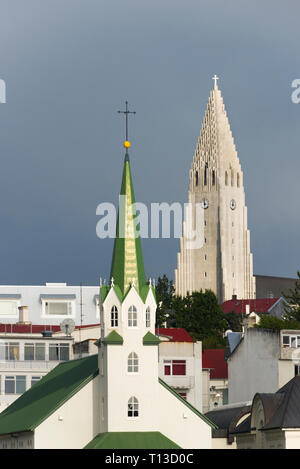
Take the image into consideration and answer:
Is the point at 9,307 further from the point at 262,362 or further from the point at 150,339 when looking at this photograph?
the point at 150,339

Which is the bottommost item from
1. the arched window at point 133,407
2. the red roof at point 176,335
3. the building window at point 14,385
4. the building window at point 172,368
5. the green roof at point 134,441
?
the green roof at point 134,441

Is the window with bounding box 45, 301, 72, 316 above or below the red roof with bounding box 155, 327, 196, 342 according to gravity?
above

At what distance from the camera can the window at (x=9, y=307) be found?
190m

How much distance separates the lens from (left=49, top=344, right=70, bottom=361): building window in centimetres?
13788

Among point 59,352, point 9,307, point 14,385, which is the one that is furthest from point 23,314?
point 14,385

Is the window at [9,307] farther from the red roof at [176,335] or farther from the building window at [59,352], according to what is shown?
the building window at [59,352]

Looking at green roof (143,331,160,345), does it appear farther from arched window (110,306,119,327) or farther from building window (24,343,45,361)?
building window (24,343,45,361)

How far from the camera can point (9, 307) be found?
627ft

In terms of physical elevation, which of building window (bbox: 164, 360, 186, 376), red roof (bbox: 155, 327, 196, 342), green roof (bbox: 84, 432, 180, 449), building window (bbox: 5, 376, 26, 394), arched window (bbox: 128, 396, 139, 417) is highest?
red roof (bbox: 155, 327, 196, 342)

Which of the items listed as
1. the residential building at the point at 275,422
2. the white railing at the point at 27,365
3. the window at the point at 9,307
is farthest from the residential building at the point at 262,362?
the window at the point at 9,307

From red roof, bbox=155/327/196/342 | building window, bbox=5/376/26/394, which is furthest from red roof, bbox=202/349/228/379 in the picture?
building window, bbox=5/376/26/394

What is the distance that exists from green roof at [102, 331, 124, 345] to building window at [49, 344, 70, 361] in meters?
35.9

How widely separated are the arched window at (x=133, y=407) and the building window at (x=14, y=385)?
3480cm
